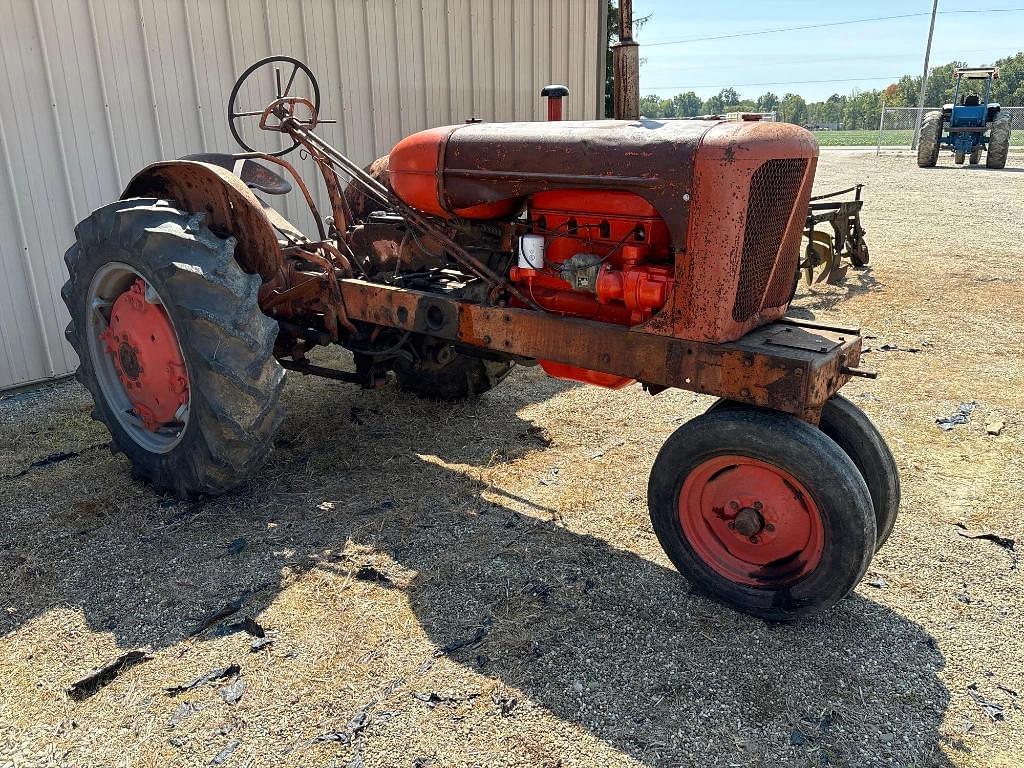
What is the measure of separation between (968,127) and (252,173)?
70.4ft

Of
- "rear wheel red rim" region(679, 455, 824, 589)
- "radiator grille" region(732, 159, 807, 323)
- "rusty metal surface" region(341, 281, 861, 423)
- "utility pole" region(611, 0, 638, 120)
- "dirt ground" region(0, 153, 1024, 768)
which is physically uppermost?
"utility pole" region(611, 0, 638, 120)

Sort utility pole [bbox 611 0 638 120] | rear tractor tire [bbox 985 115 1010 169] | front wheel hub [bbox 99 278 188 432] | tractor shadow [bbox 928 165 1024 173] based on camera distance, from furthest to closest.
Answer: rear tractor tire [bbox 985 115 1010 169] → tractor shadow [bbox 928 165 1024 173] → front wheel hub [bbox 99 278 188 432] → utility pole [bbox 611 0 638 120]

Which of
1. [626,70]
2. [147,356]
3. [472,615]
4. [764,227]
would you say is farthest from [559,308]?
[147,356]

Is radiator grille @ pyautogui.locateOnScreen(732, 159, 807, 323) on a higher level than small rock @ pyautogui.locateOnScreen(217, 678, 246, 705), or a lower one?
higher

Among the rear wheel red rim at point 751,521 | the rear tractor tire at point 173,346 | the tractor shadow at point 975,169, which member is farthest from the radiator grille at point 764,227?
the tractor shadow at point 975,169

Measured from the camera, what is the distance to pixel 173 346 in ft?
11.4

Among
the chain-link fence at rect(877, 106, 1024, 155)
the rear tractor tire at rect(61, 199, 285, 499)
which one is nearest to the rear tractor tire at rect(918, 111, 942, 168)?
the chain-link fence at rect(877, 106, 1024, 155)

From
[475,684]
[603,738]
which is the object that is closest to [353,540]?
[475,684]

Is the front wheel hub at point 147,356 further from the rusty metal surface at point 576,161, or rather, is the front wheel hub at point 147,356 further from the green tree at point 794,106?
the green tree at point 794,106

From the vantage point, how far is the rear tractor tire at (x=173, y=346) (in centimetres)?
315

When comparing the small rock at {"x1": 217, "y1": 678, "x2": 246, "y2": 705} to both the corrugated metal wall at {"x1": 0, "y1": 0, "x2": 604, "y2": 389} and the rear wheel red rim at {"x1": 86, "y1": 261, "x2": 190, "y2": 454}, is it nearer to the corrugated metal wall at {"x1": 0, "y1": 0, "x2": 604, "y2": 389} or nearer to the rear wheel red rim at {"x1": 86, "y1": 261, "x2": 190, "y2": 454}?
the rear wheel red rim at {"x1": 86, "y1": 261, "x2": 190, "y2": 454}

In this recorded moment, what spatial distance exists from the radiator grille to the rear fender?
2075mm

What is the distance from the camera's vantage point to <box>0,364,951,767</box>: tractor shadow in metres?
2.28

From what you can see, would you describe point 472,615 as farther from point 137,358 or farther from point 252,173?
point 252,173
